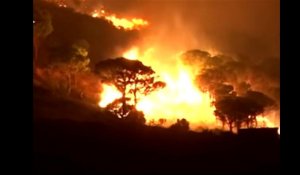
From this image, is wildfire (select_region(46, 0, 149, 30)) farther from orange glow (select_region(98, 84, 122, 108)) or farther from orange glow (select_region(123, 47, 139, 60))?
orange glow (select_region(98, 84, 122, 108))

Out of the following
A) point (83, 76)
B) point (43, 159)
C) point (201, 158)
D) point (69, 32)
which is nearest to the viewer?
point (43, 159)

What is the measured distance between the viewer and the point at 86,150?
44.0 ft

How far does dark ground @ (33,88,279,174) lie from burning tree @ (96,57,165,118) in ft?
2.62

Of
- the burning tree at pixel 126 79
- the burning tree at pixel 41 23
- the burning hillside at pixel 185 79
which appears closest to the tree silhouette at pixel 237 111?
the burning hillside at pixel 185 79

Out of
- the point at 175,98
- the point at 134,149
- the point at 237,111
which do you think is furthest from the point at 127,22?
the point at 134,149

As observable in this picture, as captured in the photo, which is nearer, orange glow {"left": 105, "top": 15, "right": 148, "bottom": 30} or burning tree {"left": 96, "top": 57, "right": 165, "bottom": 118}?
burning tree {"left": 96, "top": 57, "right": 165, "bottom": 118}

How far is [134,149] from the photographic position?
1373 centimetres

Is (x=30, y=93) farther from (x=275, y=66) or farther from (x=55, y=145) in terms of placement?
(x=275, y=66)

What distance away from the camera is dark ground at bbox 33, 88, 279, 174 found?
12953 millimetres

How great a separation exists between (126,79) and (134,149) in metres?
3.44

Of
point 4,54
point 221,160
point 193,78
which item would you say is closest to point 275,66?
point 193,78

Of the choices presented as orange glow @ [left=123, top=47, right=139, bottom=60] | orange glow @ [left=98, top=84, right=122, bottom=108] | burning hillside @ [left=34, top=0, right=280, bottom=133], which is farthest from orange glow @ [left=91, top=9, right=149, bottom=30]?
orange glow @ [left=98, top=84, right=122, bottom=108]

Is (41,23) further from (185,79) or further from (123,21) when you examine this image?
(185,79)

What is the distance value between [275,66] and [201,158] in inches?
308
